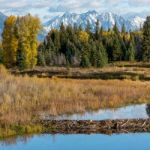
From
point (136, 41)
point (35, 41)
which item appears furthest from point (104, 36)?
point (35, 41)

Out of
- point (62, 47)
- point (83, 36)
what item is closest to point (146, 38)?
point (62, 47)

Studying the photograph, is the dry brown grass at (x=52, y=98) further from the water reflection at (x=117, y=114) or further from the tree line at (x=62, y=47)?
the tree line at (x=62, y=47)

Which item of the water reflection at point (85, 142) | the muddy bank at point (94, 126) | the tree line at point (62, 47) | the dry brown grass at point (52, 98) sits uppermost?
the tree line at point (62, 47)

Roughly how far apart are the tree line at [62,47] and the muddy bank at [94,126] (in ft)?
201

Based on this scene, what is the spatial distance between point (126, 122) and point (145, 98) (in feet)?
46.4

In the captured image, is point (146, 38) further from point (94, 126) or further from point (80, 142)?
point (80, 142)

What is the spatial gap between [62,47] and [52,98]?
88.5 meters

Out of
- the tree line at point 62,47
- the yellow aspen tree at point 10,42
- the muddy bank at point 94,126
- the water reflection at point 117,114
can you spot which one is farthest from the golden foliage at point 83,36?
the muddy bank at point 94,126

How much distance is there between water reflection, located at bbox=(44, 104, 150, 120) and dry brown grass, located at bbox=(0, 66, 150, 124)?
1.07m

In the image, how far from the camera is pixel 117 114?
33.3 metres

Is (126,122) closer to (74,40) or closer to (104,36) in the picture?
(74,40)

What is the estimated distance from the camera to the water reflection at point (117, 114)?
31.2m

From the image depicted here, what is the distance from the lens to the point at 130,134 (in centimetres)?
2561

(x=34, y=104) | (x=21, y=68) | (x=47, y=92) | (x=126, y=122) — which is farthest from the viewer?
(x=21, y=68)
